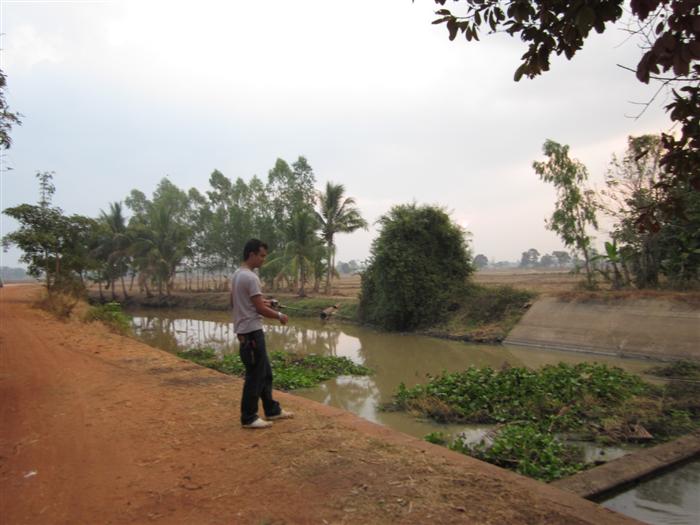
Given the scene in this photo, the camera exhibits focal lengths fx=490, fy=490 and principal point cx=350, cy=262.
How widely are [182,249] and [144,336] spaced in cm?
→ 1517

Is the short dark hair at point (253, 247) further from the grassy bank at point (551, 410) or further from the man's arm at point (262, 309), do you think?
the grassy bank at point (551, 410)

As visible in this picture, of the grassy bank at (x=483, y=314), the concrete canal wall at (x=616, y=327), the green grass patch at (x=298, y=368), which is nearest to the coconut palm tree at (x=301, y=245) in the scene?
the grassy bank at (x=483, y=314)

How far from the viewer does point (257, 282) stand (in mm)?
4949

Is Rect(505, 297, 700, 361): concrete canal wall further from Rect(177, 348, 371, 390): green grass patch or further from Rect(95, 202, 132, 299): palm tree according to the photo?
Rect(95, 202, 132, 299): palm tree

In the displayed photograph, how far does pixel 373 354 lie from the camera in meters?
15.6

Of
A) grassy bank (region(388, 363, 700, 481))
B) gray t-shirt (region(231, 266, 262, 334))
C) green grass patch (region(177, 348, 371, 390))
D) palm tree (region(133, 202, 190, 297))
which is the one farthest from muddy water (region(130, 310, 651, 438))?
palm tree (region(133, 202, 190, 297))

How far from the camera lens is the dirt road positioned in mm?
3160

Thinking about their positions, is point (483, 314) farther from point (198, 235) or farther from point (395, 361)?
point (198, 235)

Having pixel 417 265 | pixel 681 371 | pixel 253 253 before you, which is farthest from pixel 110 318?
pixel 681 371

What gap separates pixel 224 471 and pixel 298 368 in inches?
312

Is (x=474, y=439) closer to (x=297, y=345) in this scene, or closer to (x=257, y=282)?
(x=257, y=282)

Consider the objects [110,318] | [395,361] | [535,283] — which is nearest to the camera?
[395,361]

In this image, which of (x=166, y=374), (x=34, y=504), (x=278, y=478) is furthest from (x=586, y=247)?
(x=34, y=504)

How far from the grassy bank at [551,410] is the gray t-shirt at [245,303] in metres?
2.37
